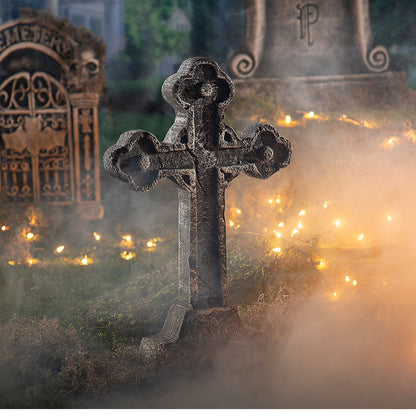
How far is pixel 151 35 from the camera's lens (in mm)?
8312

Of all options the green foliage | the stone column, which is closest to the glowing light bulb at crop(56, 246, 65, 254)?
the stone column

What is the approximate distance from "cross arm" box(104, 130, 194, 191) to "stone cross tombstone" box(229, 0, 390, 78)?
10.2 feet

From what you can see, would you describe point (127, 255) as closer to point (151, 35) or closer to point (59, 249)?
point (59, 249)

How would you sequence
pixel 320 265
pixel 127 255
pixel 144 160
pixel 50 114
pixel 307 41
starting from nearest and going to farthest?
pixel 144 160, pixel 320 265, pixel 127 255, pixel 307 41, pixel 50 114

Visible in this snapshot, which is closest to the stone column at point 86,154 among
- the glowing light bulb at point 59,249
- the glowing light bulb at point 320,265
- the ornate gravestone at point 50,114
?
the ornate gravestone at point 50,114

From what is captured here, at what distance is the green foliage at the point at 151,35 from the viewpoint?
8.19m

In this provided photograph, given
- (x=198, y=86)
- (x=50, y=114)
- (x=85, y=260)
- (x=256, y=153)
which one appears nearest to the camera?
(x=198, y=86)

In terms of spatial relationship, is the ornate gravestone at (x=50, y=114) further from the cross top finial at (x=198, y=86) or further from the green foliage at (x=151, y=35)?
the cross top finial at (x=198, y=86)

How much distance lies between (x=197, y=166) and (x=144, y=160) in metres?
0.35

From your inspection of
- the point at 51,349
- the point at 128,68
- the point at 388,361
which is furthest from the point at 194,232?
the point at 128,68

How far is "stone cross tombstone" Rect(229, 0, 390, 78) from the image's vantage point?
6.47 metres

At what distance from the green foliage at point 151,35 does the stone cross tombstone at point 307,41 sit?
189cm

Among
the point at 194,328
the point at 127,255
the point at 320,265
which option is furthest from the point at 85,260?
the point at 194,328
